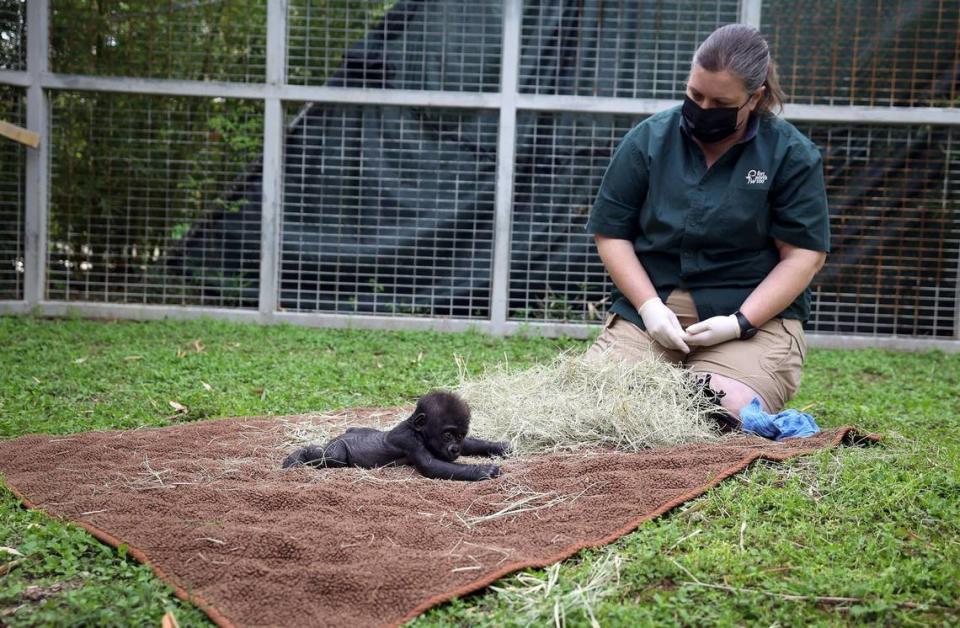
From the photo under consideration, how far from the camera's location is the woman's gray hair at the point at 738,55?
3.78 m

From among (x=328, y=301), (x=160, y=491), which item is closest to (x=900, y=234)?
(x=328, y=301)

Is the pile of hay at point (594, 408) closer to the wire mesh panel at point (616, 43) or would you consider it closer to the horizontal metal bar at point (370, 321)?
the horizontal metal bar at point (370, 321)

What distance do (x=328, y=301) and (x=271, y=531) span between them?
4999 mm

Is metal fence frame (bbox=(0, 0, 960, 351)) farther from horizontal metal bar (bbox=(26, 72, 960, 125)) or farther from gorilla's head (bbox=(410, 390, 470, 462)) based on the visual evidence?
gorilla's head (bbox=(410, 390, 470, 462))

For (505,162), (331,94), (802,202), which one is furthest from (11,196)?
(802,202)

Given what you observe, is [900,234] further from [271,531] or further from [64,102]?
[64,102]

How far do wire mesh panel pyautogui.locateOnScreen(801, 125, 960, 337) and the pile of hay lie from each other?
3.70 metres

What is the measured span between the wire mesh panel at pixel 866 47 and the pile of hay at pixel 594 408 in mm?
3990

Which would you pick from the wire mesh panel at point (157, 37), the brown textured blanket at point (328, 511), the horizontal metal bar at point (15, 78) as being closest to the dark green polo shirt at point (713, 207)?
the brown textured blanket at point (328, 511)

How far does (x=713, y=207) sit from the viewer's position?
4.10 metres

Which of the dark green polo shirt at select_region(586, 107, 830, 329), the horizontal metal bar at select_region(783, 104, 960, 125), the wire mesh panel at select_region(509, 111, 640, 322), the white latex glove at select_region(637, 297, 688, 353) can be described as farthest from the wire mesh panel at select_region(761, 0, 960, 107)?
the white latex glove at select_region(637, 297, 688, 353)

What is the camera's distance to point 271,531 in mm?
2469

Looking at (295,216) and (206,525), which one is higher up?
(295,216)

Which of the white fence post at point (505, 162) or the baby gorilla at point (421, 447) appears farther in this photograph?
the white fence post at point (505, 162)
